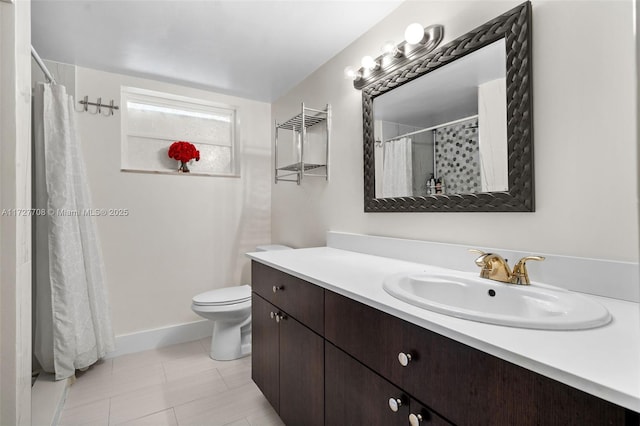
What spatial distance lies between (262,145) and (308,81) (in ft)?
2.76

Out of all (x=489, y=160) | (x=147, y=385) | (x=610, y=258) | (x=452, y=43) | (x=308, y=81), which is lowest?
(x=147, y=385)

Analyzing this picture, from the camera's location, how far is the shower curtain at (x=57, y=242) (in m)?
1.88

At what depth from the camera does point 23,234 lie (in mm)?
1238

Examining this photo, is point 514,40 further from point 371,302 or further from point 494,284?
point 371,302

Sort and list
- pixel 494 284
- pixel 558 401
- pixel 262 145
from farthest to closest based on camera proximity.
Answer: pixel 262 145, pixel 494 284, pixel 558 401

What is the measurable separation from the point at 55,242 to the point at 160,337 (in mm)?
1110

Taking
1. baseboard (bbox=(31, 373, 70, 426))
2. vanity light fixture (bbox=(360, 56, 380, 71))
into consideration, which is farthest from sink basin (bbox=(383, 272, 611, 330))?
baseboard (bbox=(31, 373, 70, 426))

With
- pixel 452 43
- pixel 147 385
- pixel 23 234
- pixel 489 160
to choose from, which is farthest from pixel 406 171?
pixel 147 385

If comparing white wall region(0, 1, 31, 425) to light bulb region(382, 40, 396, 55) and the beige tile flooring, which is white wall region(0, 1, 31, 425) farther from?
light bulb region(382, 40, 396, 55)

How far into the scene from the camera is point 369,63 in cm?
171

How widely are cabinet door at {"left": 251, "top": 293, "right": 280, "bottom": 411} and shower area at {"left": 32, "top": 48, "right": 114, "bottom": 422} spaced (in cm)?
119

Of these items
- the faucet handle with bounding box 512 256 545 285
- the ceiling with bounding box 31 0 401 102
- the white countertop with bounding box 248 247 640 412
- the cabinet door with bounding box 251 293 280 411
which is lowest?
A: the cabinet door with bounding box 251 293 280 411

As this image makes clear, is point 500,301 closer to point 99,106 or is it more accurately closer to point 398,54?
point 398,54

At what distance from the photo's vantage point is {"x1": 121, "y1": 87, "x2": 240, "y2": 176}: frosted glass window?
8.23 ft
